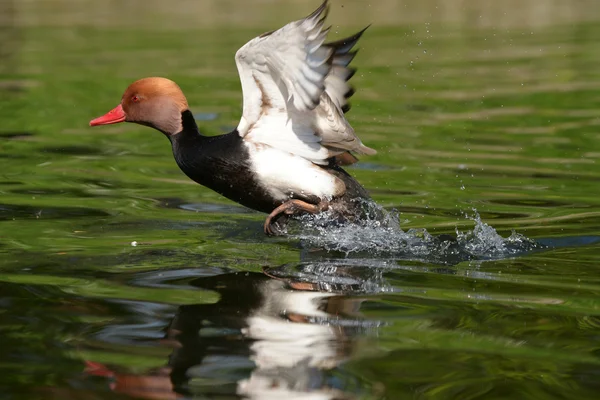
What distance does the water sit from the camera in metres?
3.90

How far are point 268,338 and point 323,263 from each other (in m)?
1.57

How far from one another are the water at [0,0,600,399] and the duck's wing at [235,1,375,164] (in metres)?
0.58

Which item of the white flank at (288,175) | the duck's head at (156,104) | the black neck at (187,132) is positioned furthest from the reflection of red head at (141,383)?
the duck's head at (156,104)

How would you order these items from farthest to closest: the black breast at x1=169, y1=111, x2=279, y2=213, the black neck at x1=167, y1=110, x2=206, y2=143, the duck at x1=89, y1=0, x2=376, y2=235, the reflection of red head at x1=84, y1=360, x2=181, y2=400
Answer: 1. the black neck at x1=167, y1=110, x2=206, y2=143
2. the black breast at x1=169, y1=111, x2=279, y2=213
3. the duck at x1=89, y1=0, x2=376, y2=235
4. the reflection of red head at x1=84, y1=360, x2=181, y2=400

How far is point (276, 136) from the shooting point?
6.70m

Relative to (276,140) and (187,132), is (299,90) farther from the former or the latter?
(187,132)

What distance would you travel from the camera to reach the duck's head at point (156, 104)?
6.98 m

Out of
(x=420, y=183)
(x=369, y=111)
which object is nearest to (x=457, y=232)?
(x=420, y=183)

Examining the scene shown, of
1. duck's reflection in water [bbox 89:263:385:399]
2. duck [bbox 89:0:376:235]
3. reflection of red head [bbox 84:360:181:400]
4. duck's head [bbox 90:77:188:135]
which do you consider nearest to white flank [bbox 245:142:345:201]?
duck [bbox 89:0:376:235]

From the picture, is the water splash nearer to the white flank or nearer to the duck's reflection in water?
the white flank

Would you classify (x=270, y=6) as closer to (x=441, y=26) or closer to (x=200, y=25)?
(x=200, y=25)

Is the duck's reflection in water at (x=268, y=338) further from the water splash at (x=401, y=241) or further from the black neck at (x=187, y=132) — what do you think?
the black neck at (x=187, y=132)

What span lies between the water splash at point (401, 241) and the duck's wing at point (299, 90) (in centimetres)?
49

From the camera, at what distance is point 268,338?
430 centimetres
